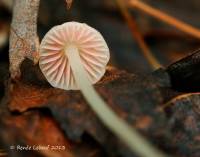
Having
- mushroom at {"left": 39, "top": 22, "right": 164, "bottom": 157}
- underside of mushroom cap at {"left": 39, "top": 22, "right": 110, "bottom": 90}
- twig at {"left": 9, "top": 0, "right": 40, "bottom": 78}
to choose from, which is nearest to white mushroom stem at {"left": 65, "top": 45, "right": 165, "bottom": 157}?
mushroom at {"left": 39, "top": 22, "right": 164, "bottom": 157}

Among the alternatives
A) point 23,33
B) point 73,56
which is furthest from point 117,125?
point 23,33

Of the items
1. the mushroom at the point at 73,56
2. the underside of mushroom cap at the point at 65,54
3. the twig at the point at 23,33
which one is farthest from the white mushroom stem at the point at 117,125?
the twig at the point at 23,33

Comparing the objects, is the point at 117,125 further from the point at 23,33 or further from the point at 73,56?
the point at 23,33

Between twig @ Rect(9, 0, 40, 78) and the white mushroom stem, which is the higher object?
twig @ Rect(9, 0, 40, 78)

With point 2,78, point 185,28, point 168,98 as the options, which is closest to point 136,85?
point 168,98

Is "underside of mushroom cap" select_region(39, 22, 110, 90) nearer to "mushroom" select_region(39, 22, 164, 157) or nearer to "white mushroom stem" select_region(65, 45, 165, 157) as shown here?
"mushroom" select_region(39, 22, 164, 157)

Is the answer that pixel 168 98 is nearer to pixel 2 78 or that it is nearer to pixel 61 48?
pixel 61 48

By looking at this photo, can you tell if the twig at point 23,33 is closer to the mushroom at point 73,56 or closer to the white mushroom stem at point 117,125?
the mushroom at point 73,56

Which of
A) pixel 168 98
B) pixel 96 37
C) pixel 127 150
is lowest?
pixel 127 150
